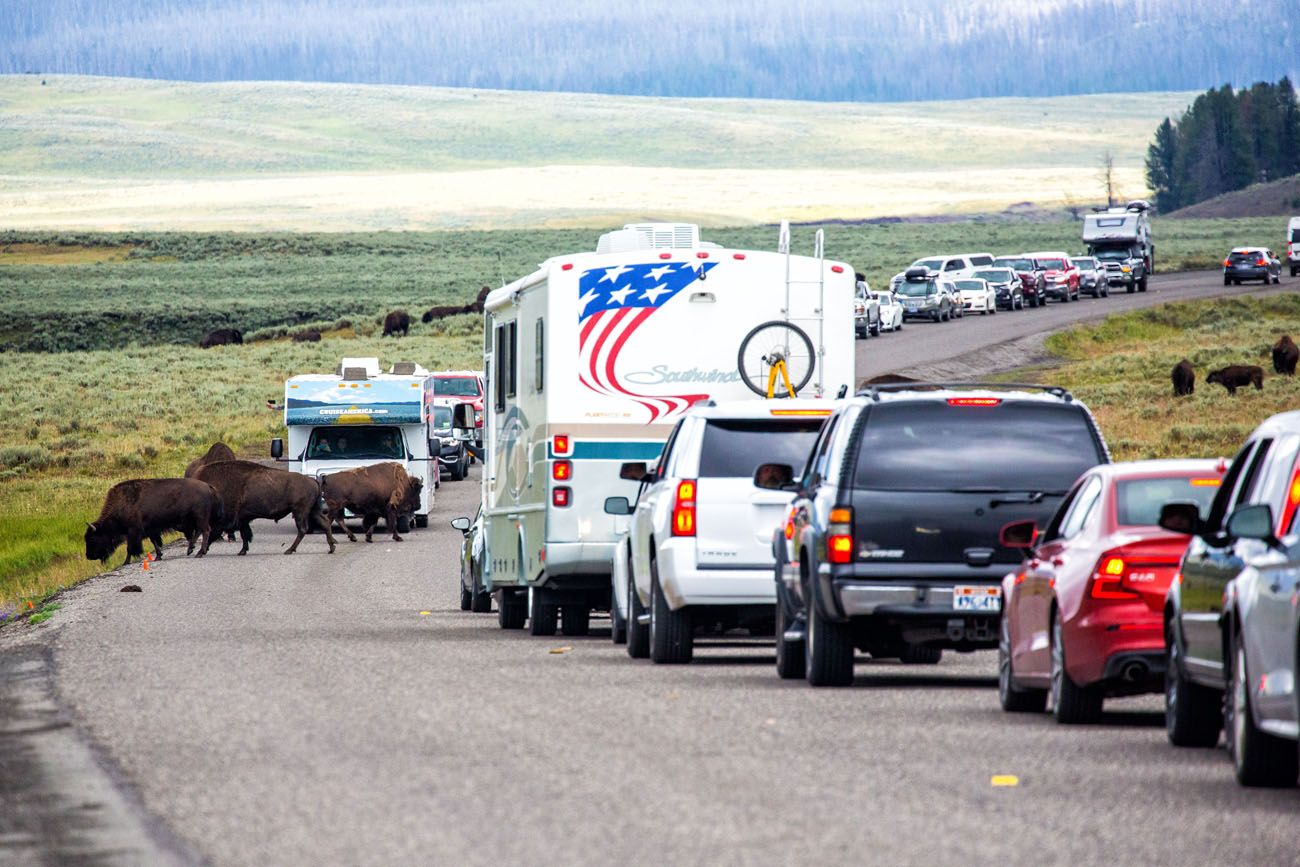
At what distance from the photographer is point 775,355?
61.9ft

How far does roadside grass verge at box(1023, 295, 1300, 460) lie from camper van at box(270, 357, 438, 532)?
11717 mm

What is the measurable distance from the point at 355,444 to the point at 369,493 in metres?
2.60

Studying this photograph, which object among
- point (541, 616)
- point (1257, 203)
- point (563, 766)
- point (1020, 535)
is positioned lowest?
point (541, 616)

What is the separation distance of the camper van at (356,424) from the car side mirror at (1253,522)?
28385mm

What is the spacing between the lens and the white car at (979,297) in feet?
243

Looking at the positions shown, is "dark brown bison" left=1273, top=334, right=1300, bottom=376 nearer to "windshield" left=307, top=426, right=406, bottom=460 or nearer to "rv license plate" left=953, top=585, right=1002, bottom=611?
"windshield" left=307, top=426, right=406, bottom=460

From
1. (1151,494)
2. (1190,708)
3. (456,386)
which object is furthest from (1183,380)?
(1190,708)

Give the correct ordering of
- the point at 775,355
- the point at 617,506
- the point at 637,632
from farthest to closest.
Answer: the point at 775,355 < the point at 617,506 < the point at 637,632

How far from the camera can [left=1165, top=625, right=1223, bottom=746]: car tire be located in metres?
11.0

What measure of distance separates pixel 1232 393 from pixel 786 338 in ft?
103

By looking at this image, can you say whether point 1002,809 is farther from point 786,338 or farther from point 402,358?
point 402,358

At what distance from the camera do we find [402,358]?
241ft

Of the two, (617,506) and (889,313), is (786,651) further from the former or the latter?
(889,313)

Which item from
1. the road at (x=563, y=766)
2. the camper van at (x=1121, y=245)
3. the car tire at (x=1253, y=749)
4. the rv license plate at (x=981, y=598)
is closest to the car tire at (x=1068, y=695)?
the road at (x=563, y=766)
